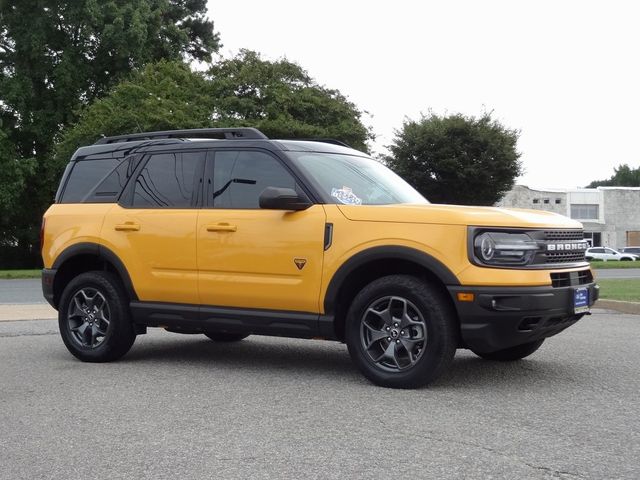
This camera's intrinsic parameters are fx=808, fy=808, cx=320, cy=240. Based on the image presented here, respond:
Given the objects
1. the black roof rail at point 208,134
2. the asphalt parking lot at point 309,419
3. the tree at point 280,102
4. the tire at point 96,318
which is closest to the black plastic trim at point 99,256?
the tire at point 96,318

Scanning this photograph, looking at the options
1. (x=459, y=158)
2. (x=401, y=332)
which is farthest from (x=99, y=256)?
(x=459, y=158)

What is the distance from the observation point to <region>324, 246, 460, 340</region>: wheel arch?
5.72 meters

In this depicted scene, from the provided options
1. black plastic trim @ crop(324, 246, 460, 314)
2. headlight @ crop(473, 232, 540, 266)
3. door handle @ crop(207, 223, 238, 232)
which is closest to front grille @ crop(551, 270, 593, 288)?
headlight @ crop(473, 232, 540, 266)

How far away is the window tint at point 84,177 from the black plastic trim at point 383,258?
2741mm

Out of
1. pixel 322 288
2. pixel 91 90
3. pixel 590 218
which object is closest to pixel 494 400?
pixel 322 288

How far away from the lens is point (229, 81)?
37281mm

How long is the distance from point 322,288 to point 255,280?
60 centimetres

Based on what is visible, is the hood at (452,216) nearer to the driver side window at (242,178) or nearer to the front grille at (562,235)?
the front grille at (562,235)

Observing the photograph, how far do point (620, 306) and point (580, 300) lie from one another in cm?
710

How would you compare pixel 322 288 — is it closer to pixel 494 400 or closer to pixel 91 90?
pixel 494 400

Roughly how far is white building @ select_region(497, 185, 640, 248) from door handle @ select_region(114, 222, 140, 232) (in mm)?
71138

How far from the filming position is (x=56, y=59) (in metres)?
39.9

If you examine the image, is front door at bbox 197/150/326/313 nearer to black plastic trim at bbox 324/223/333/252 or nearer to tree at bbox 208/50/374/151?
black plastic trim at bbox 324/223/333/252

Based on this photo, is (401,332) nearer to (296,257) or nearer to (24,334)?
(296,257)
